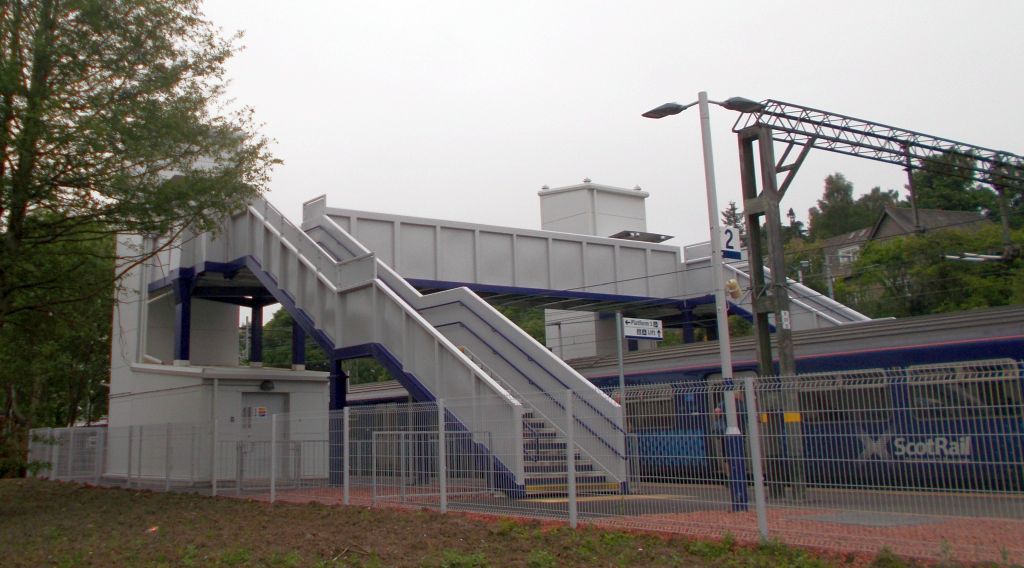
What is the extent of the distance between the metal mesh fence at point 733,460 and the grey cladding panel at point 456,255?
920cm

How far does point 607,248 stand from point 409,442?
1638 cm

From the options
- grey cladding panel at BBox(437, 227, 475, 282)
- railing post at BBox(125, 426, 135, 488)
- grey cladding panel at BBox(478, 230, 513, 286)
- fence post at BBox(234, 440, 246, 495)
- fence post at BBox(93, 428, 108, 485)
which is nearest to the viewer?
fence post at BBox(234, 440, 246, 495)

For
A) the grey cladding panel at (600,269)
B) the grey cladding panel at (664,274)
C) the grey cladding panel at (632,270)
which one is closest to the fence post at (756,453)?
the grey cladding panel at (600,269)

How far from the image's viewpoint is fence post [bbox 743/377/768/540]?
9391mm

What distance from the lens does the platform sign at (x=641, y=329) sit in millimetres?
16170

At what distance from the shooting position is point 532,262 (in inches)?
1088

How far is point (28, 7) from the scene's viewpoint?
53.5ft

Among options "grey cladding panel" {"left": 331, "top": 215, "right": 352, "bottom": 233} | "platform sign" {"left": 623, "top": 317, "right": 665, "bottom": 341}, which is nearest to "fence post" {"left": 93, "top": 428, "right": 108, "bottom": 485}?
"grey cladding panel" {"left": 331, "top": 215, "right": 352, "bottom": 233}

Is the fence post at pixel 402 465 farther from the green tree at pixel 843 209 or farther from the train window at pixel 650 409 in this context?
the green tree at pixel 843 209

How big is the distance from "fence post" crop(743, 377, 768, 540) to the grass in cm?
38

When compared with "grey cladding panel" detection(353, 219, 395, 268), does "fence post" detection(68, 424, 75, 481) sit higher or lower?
lower

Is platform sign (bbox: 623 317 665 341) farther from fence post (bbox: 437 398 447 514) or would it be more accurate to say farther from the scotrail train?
the scotrail train

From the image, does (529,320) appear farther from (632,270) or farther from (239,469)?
(239,469)

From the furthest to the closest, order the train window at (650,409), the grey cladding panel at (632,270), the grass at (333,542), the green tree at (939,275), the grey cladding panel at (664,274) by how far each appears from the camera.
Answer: the green tree at (939,275) < the grey cladding panel at (664,274) < the grey cladding panel at (632,270) < the train window at (650,409) < the grass at (333,542)
